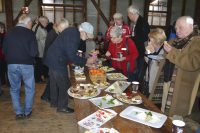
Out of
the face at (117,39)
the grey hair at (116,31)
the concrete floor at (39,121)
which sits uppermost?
the grey hair at (116,31)

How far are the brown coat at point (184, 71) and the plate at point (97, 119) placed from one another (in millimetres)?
873

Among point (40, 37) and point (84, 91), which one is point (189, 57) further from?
point (40, 37)

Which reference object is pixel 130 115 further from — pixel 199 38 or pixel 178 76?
pixel 199 38

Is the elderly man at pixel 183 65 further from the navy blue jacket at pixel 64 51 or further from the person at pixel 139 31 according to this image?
the person at pixel 139 31

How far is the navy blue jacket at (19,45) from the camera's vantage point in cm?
317

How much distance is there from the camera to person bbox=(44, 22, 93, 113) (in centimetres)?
293

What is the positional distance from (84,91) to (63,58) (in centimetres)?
93

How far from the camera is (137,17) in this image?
4.25 meters

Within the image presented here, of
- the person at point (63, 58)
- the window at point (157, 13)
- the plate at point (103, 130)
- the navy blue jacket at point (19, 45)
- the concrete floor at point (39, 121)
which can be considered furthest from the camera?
the window at point (157, 13)

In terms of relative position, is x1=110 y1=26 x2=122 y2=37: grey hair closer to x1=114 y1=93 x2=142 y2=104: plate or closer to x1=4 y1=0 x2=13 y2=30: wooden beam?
x1=114 y1=93 x2=142 y2=104: plate

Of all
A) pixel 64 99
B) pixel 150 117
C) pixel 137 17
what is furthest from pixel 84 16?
pixel 150 117

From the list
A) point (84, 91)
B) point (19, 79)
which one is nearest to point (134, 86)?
point (84, 91)

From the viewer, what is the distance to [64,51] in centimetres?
317

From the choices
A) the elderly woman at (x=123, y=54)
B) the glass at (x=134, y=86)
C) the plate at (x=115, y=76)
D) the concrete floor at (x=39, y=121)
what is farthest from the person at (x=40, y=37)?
the glass at (x=134, y=86)
